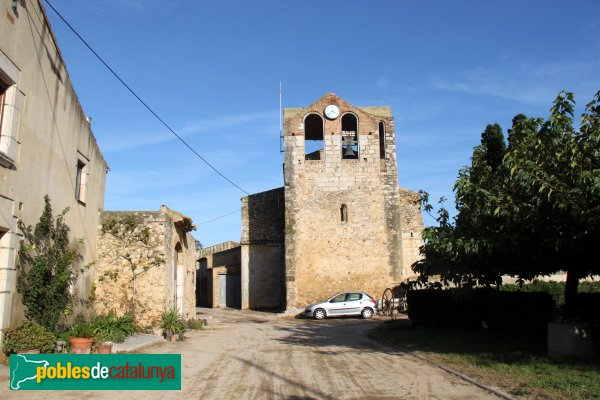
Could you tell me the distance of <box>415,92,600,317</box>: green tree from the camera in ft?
30.0

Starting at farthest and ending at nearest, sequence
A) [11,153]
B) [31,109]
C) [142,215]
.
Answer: [142,215]
[31,109]
[11,153]

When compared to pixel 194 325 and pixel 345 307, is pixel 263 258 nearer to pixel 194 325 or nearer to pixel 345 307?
pixel 345 307

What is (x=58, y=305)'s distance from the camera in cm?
1089

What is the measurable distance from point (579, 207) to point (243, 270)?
23996mm

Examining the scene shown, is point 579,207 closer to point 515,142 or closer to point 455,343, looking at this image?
point 515,142

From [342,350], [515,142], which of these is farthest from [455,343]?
[515,142]

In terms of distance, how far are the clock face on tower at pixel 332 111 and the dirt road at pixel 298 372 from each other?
15.1 meters

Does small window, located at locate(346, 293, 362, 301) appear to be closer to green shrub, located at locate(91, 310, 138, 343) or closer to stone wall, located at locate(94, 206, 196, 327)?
stone wall, located at locate(94, 206, 196, 327)

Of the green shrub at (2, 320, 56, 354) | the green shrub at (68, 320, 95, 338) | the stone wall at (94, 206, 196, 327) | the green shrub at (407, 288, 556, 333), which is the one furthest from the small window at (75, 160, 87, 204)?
the green shrub at (407, 288, 556, 333)

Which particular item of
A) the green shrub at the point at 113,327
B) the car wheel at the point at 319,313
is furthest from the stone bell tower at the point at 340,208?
the green shrub at the point at 113,327

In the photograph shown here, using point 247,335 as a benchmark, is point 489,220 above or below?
above

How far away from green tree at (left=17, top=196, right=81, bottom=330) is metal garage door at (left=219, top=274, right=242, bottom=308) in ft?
71.7

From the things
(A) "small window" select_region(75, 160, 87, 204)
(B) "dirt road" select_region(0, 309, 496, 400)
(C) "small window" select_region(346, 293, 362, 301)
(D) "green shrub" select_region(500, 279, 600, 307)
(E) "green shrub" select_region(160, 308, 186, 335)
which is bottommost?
(B) "dirt road" select_region(0, 309, 496, 400)

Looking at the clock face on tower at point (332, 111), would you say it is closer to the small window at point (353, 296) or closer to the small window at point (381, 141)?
the small window at point (381, 141)
